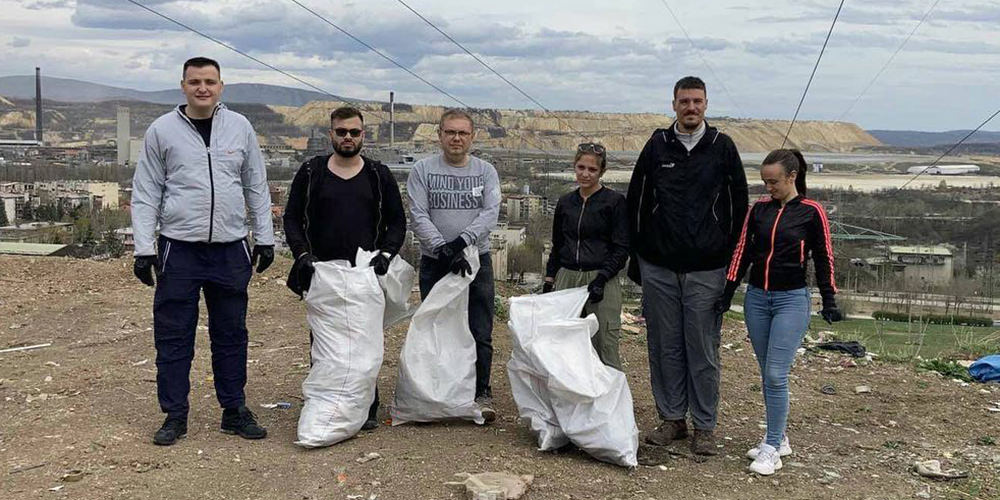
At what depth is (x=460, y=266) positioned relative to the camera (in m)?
4.00

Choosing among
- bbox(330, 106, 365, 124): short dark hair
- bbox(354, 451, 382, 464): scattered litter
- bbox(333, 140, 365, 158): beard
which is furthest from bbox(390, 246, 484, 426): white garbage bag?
bbox(330, 106, 365, 124): short dark hair

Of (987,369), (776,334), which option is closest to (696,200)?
(776,334)

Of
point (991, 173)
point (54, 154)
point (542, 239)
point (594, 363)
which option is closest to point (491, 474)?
point (594, 363)

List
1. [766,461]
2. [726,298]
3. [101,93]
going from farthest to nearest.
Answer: [101,93]
[726,298]
[766,461]

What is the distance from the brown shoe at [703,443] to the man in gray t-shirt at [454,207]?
0.99 metres

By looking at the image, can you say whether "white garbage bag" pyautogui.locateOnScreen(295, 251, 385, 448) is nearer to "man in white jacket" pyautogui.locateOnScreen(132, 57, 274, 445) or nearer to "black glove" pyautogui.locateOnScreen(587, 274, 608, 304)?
"man in white jacket" pyautogui.locateOnScreen(132, 57, 274, 445)

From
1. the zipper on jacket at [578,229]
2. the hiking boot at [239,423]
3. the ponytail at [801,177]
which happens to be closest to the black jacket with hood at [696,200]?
the ponytail at [801,177]

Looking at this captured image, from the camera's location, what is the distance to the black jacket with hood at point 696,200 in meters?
3.76

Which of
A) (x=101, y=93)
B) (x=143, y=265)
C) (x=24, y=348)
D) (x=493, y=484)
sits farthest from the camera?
(x=101, y=93)

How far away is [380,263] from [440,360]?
557 mm

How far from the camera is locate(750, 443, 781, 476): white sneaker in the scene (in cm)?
366

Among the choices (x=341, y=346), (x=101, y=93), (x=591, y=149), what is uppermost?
(x=101, y=93)

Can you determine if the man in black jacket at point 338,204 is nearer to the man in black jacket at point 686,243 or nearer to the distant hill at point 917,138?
the man in black jacket at point 686,243

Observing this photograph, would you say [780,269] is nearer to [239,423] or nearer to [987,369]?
[239,423]
